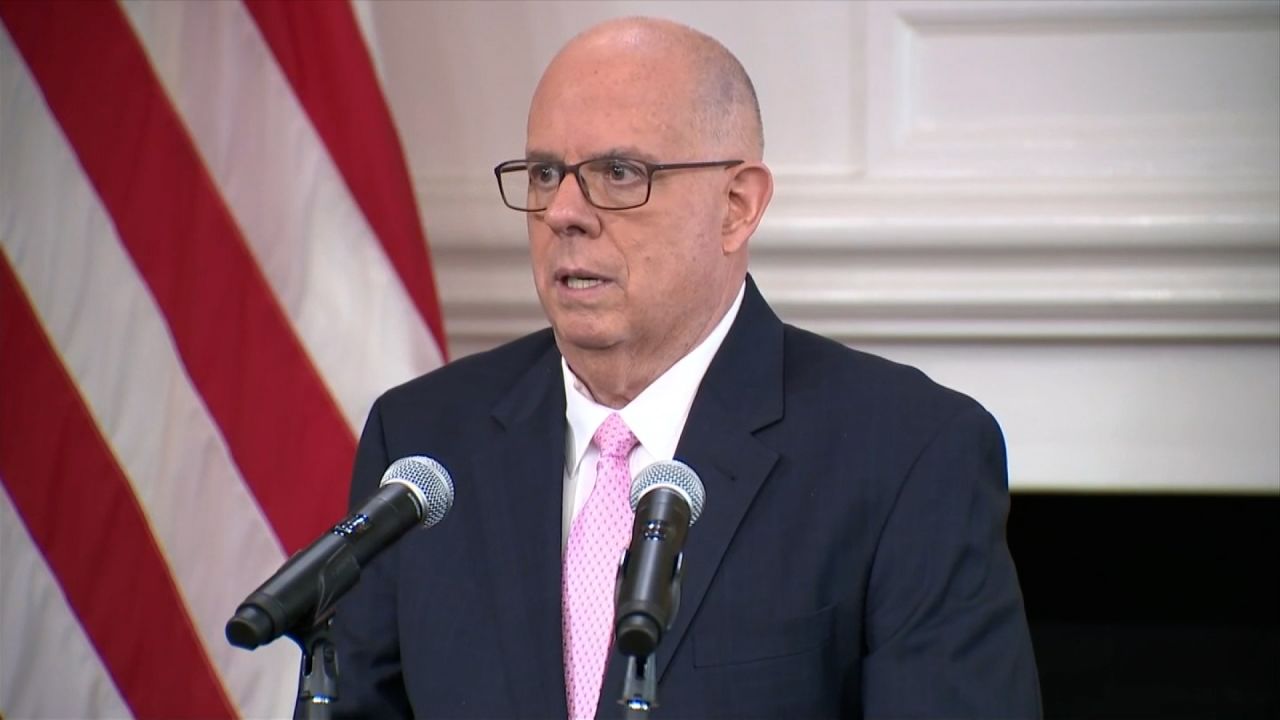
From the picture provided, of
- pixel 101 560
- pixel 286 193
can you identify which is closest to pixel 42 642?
pixel 101 560

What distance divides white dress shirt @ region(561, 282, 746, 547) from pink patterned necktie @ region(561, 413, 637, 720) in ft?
0.06

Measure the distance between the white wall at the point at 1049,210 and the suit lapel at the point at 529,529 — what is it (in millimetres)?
757

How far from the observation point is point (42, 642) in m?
2.32

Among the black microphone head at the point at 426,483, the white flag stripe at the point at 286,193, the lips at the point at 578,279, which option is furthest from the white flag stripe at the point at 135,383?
the black microphone head at the point at 426,483

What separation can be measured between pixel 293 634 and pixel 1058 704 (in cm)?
181

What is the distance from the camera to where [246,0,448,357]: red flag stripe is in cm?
234

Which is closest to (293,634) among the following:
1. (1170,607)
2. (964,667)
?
(964,667)

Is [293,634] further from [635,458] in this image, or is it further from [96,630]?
[96,630]

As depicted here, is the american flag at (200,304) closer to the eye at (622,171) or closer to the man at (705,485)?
the man at (705,485)

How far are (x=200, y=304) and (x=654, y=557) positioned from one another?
1.48 meters

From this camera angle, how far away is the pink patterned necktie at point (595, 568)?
1.73 metres

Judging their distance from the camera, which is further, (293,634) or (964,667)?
(964,667)

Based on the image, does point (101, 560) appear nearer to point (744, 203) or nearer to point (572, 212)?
point (572, 212)

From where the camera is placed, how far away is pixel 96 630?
91.4 inches
